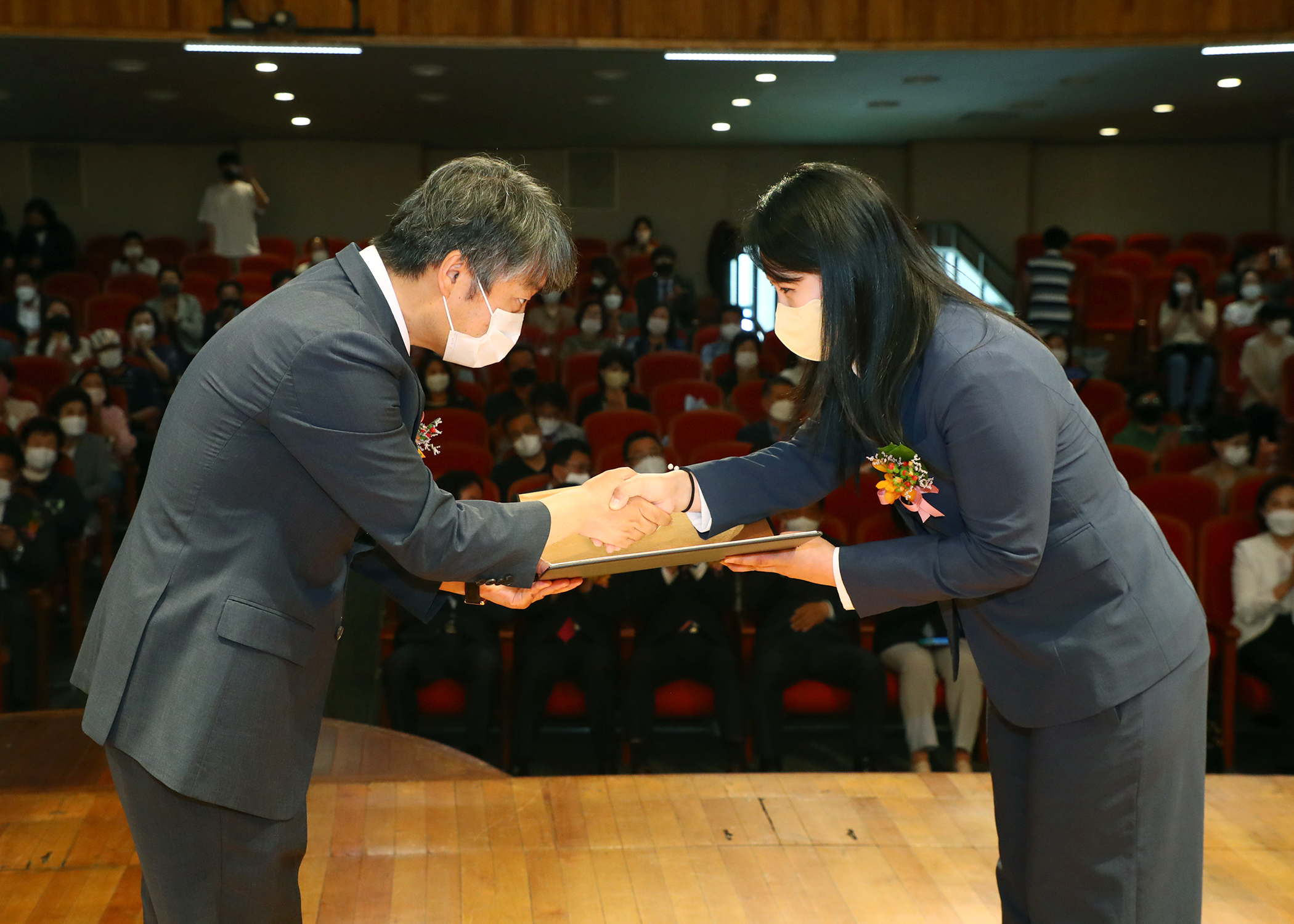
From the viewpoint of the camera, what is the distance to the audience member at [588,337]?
26.7ft

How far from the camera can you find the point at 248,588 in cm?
149

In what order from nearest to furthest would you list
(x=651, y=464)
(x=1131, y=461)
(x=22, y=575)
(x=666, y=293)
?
(x=22, y=575), (x=651, y=464), (x=1131, y=461), (x=666, y=293)

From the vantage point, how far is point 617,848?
2811mm

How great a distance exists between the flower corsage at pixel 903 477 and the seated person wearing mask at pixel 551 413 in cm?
428

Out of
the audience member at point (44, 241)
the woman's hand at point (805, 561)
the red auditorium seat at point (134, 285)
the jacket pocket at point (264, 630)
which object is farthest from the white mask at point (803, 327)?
the audience member at point (44, 241)

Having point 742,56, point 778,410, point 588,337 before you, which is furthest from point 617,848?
point 742,56

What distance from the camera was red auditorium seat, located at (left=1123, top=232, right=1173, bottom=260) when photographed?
11461 millimetres

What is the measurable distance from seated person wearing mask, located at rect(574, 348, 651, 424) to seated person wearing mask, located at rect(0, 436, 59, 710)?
9.13ft

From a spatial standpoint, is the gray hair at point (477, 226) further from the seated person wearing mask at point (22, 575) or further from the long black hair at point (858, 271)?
the seated person wearing mask at point (22, 575)

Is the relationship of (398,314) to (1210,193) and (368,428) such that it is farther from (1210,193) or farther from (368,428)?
(1210,193)

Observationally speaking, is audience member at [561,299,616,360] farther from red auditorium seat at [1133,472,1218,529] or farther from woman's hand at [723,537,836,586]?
woman's hand at [723,537,836,586]

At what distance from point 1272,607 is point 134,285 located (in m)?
8.53

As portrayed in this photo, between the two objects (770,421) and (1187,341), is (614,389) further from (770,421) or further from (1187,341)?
(1187,341)

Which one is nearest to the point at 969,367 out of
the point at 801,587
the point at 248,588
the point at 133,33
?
the point at 248,588
